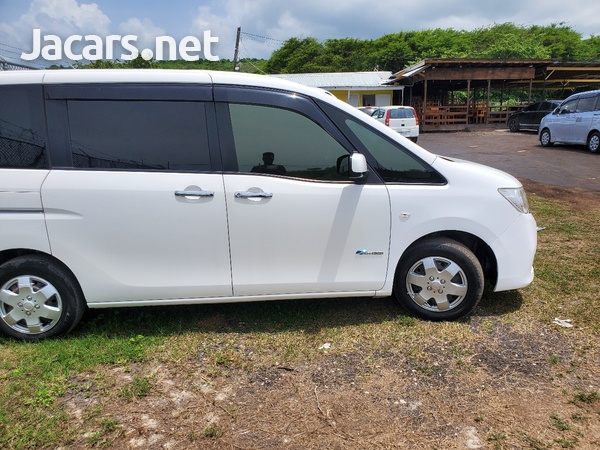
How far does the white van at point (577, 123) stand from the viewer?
14.4m

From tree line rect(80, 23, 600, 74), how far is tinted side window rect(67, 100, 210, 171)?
51646mm

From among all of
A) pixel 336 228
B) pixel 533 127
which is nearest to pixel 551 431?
pixel 336 228

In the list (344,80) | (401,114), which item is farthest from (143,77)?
(344,80)

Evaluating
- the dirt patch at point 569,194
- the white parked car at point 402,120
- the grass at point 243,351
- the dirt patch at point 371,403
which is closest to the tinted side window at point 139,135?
Result: the grass at point 243,351

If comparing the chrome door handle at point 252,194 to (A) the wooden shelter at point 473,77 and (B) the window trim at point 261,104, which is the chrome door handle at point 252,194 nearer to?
(B) the window trim at point 261,104

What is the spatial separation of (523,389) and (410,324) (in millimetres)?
977

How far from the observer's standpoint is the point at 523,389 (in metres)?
2.87

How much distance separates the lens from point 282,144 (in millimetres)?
3420

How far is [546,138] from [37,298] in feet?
58.4

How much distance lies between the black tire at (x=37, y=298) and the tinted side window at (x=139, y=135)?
80 cm

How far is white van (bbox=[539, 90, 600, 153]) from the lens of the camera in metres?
14.4

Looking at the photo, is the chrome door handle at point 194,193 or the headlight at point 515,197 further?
the headlight at point 515,197

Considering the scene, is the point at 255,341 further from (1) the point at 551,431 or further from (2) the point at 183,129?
(1) the point at 551,431

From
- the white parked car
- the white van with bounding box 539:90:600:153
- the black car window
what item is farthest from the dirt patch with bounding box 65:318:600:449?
the black car window
